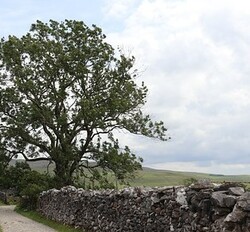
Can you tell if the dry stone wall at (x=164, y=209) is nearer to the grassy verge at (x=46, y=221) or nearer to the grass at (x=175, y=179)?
the grassy verge at (x=46, y=221)

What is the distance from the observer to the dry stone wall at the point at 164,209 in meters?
8.72

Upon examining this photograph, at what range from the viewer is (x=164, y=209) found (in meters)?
11.8

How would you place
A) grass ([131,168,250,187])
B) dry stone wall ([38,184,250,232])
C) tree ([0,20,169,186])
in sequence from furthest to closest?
A: tree ([0,20,169,186])
grass ([131,168,250,187])
dry stone wall ([38,184,250,232])

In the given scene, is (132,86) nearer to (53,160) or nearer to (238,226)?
(53,160)

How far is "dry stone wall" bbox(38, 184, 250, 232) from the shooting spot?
872 cm

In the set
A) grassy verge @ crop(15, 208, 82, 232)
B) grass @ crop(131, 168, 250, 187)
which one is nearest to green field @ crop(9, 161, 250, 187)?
grass @ crop(131, 168, 250, 187)

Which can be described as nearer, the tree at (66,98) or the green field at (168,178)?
the green field at (168,178)

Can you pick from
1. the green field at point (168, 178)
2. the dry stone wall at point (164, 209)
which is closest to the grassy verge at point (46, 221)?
the dry stone wall at point (164, 209)

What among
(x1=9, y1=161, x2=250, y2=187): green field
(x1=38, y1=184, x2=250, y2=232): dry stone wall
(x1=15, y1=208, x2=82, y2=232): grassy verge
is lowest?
(x1=15, y1=208, x2=82, y2=232): grassy verge

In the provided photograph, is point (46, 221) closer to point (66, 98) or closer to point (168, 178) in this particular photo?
point (66, 98)

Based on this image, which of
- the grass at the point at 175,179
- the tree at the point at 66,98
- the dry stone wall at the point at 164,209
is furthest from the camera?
the tree at the point at 66,98

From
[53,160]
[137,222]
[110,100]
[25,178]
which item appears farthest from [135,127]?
[137,222]

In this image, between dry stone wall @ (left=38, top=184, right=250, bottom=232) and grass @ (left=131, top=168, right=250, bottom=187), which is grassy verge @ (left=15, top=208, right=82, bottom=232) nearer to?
dry stone wall @ (left=38, top=184, right=250, bottom=232)

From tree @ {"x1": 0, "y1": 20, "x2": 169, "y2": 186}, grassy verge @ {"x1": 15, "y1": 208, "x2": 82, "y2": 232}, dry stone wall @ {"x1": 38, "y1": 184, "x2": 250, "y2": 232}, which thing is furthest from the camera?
tree @ {"x1": 0, "y1": 20, "x2": 169, "y2": 186}
